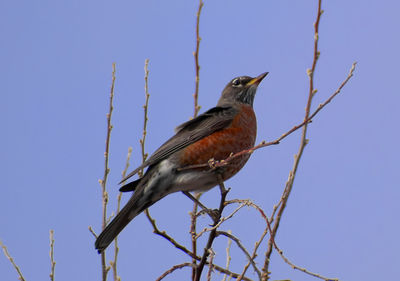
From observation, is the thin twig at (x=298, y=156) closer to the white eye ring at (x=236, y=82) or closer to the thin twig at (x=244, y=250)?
the thin twig at (x=244, y=250)

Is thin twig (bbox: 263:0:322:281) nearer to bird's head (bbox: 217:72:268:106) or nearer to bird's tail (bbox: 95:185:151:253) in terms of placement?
bird's tail (bbox: 95:185:151:253)

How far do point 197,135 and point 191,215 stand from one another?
1.13 metres

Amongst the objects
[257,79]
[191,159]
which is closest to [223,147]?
[191,159]

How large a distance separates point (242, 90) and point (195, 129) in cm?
122

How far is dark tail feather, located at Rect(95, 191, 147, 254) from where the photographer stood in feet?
11.8

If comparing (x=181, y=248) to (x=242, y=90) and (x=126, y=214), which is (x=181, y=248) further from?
(x=242, y=90)

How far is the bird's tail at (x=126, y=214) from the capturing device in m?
3.69

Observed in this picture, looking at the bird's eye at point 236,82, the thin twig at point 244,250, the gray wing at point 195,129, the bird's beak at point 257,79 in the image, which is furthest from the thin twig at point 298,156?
the bird's eye at point 236,82

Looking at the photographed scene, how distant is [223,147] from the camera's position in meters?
4.39

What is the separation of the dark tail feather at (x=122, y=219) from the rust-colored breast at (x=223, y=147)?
464 mm

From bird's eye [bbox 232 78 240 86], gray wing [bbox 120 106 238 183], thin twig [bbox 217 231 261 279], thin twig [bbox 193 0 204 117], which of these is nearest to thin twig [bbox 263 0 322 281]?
thin twig [bbox 217 231 261 279]

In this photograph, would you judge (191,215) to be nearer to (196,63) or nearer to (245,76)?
(196,63)

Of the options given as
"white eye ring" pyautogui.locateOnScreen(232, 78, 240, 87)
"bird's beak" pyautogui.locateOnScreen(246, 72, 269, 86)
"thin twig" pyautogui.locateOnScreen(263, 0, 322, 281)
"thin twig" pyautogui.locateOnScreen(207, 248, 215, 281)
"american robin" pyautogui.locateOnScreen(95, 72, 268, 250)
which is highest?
"white eye ring" pyautogui.locateOnScreen(232, 78, 240, 87)

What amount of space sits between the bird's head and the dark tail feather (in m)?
1.72
